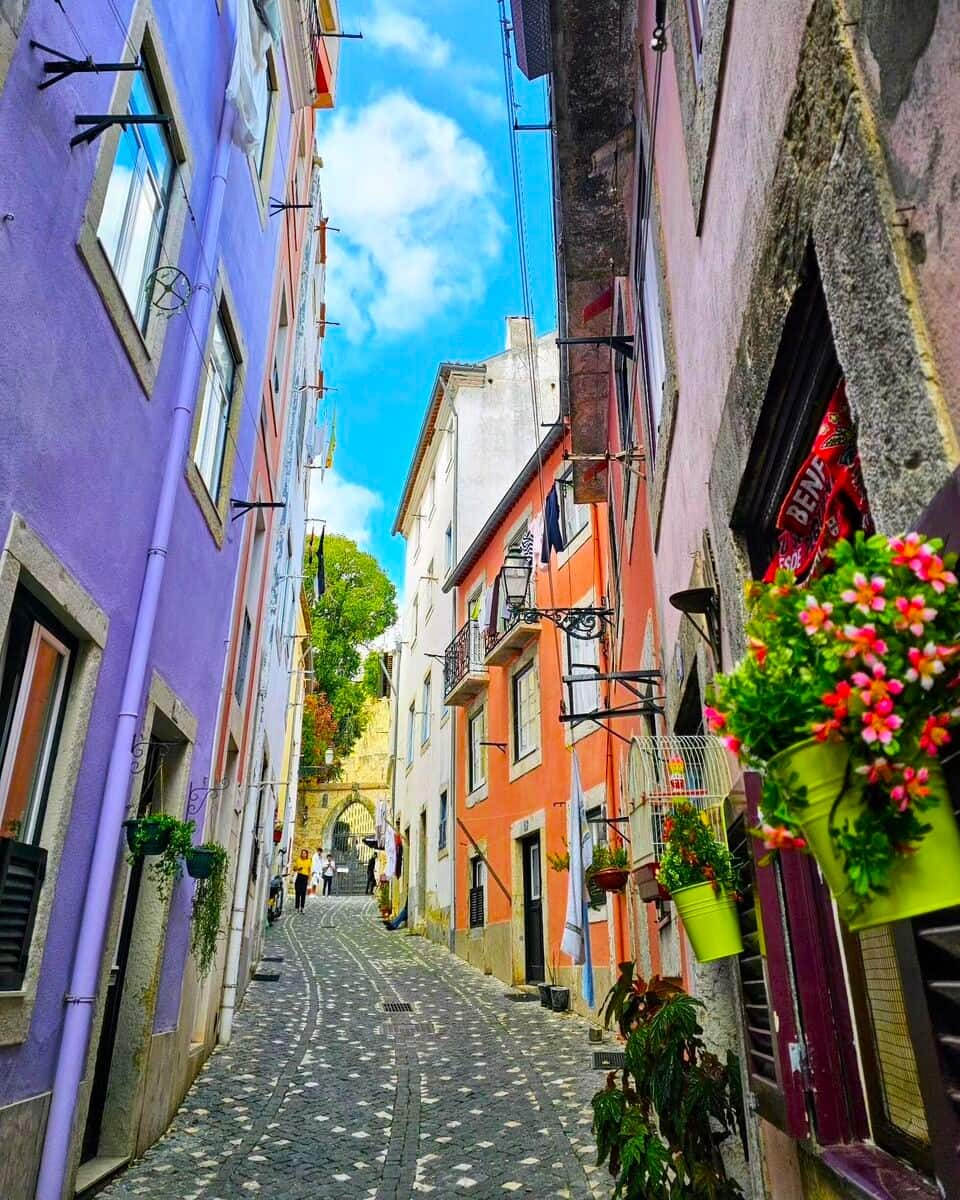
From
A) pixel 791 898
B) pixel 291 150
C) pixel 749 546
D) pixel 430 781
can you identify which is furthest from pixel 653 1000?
pixel 430 781

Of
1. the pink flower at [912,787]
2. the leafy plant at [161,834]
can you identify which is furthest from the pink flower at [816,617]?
the leafy plant at [161,834]

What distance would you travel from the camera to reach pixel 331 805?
39.5 meters

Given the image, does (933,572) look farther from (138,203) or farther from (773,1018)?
(138,203)

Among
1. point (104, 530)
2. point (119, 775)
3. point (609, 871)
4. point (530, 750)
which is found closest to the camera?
point (104, 530)

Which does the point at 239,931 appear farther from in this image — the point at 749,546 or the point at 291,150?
the point at 291,150

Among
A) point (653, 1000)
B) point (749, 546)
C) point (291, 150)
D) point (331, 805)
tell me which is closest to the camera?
point (749, 546)

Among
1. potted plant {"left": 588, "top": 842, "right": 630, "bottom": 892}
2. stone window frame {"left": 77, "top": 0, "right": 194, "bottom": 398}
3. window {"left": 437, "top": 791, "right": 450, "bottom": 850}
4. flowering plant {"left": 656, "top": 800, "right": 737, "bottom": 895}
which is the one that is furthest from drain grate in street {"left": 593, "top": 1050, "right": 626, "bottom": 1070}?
window {"left": 437, "top": 791, "right": 450, "bottom": 850}

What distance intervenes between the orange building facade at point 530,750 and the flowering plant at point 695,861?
24.8ft

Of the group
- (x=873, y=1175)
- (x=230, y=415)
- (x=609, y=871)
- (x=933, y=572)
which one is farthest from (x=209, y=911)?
(x=933, y=572)

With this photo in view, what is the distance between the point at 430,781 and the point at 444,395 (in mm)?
10162

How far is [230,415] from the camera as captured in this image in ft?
28.0

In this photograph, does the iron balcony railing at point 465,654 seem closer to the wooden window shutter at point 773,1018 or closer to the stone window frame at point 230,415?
the stone window frame at point 230,415

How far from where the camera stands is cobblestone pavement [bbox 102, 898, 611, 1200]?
529 centimetres

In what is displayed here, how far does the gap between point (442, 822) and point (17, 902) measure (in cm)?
1708
